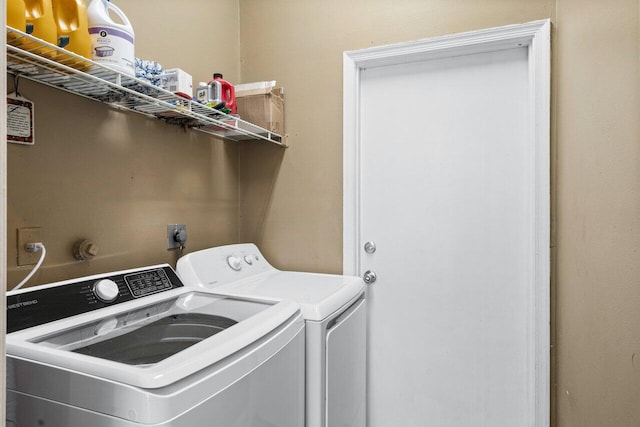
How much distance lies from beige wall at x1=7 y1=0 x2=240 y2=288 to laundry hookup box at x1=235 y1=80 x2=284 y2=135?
21 centimetres

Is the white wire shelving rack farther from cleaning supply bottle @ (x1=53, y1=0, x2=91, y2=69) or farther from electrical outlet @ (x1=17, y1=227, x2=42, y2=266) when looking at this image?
electrical outlet @ (x1=17, y1=227, x2=42, y2=266)

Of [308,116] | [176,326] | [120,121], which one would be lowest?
[176,326]

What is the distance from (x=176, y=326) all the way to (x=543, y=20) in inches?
74.4

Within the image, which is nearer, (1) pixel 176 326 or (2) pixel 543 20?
(1) pixel 176 326

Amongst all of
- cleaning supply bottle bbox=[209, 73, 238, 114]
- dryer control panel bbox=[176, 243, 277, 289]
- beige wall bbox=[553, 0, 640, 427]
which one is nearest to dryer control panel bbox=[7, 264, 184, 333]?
dryer control panel bbox=[176, 243, 277, 289]

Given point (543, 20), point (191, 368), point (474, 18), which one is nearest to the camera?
point (191, 368)

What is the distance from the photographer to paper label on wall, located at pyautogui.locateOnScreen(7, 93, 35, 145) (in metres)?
1.13

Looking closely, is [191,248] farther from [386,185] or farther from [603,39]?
[603,39]

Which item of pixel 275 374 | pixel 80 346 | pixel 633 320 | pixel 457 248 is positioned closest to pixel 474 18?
pixel 457 248

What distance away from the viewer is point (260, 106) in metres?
1.98

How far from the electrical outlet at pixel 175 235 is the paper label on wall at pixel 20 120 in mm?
661

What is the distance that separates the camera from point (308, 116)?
6.91 feet

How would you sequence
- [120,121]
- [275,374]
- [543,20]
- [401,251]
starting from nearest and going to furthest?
[275,374] < [120,121] < [543,20] < [401,251]

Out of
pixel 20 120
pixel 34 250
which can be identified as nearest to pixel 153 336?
pixel 34 250
